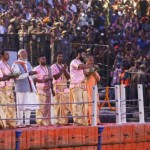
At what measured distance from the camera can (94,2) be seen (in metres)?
37.8

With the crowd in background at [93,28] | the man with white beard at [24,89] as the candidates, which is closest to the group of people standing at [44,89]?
the man with white beard at [24,89]

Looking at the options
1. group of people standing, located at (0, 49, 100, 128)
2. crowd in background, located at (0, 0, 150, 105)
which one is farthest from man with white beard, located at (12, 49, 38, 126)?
crowd in background, located at (0, 0, 150, 105)

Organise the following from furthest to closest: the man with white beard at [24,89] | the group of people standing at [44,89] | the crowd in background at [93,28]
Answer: the crowd in background at [93,28] → the man with white beard at [24,89] → the group of people standing at [44,89]

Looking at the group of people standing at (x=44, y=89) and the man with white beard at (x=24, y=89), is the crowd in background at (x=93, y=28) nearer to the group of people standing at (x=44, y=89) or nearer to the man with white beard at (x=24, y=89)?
the group of people standing at (x=44, y=89)

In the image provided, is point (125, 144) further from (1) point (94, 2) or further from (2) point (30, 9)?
(1) point (94, 2)

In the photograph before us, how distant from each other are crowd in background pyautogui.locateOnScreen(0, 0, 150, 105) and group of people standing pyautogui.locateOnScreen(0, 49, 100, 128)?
20.8 ft

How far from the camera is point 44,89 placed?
21.5m

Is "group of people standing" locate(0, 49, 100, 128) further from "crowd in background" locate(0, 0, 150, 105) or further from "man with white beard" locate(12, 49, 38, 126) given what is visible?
"crowd in background" locate(0, 0, 150, 105)

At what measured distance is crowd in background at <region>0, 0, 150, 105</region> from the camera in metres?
29.5

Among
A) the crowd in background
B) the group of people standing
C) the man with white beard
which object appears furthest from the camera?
the crowd in background

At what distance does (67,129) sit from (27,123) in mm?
1979

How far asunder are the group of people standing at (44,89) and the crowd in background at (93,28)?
6336mm

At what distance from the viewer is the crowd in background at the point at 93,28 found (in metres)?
29.5

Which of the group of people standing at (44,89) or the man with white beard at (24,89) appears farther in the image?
the man with white beard at (24,89)
